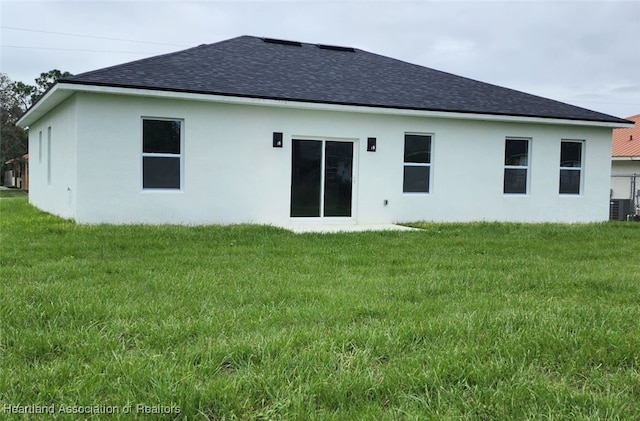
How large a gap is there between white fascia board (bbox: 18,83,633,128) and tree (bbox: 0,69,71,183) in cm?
2545

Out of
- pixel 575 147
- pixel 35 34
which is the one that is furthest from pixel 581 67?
pixel 35 34

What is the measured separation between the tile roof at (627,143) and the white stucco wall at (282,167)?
403 inches

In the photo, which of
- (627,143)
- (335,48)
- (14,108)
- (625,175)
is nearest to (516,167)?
(335,48)

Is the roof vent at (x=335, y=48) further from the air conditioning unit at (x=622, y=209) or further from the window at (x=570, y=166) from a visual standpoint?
the air conditioning unit at (x=622, y=209)

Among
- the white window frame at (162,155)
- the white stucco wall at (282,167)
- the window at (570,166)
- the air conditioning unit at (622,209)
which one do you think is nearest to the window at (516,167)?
the white stucco wall at (282,167)

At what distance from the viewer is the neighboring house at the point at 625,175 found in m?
17.0

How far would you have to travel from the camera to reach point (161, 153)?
10352 mm

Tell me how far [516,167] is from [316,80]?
18.6 feet

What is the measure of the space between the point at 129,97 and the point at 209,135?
170cm

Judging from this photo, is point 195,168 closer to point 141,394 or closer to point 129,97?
point 129,97

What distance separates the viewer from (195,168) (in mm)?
10516

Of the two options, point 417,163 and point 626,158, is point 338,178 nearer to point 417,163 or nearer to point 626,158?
point 417,163

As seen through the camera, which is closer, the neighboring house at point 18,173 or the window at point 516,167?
the window at point 516,167

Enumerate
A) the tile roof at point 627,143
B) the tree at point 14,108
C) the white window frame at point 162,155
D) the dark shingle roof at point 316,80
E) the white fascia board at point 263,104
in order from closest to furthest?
1. the white fascia board at point 263,104
2. the white window frame at point 162,155
3. the dark shingle roof at point 316,80
4. the tile roof at point 627,143
5. the tree at point 14,108
